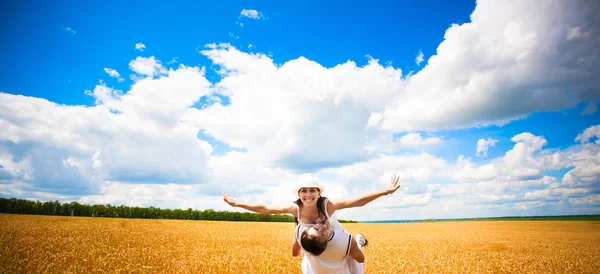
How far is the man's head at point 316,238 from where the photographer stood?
12.6 feet

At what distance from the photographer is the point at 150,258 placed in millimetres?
8078

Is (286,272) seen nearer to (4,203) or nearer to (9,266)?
(9,266)

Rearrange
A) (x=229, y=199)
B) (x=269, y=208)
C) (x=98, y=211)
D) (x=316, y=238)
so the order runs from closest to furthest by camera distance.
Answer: (x=316, y=238)
(x=269, y=208)
(x=229, y=199)
(x=98, y=211)

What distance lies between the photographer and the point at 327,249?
410cm

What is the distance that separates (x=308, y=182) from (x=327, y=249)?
40.0 inches

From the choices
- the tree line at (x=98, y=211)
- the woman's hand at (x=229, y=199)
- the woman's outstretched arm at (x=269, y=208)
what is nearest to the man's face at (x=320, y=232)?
the woman's outstretched arm at (x=269, y=208)

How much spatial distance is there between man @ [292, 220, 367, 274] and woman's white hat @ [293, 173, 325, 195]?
1.84 feet

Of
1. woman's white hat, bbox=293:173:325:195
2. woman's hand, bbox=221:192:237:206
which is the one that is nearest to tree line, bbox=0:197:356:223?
woman's hand, bbox=221:192:237:206

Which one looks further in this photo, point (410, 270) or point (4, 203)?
point (4, 203)

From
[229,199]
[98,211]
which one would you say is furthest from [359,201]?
[98,211]

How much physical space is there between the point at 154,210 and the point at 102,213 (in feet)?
26.4

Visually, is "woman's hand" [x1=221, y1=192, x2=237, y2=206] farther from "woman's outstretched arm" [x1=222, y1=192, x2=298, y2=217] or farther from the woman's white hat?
the woman's white hat

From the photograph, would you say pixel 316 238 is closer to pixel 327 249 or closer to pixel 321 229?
pixel 321 229

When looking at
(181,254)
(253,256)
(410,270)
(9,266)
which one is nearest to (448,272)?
(410,270)
